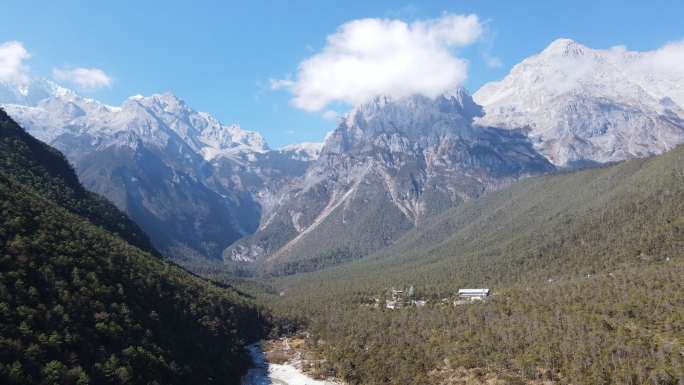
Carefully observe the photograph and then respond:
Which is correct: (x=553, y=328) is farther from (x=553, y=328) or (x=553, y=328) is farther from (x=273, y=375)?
(x=273, y=375)

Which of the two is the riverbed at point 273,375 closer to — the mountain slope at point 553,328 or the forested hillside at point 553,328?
the mountain slope at point 553,328

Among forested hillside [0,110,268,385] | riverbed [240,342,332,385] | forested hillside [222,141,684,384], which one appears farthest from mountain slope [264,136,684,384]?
forested hillside [0,110,268,385]

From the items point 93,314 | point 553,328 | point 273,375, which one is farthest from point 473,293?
point 93,314

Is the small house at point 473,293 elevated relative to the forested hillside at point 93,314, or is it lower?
lower

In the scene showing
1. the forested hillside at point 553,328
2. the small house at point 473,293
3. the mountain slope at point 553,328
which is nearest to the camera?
the forested hillside at point 553,328

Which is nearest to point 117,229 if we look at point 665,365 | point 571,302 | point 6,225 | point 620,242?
point 6,225

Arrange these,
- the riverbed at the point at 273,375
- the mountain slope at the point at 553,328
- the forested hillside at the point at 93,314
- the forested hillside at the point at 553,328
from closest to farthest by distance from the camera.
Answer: the forested hillside at the point at 93,314
the forested hillside at the point at 553,328
the mountain slope at the point at 553,328
the riverbed at the point at 273,375

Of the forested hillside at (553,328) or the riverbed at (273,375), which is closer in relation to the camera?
the forested hillside at (553,328)

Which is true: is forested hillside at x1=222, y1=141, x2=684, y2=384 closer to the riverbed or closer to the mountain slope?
the mountain slope

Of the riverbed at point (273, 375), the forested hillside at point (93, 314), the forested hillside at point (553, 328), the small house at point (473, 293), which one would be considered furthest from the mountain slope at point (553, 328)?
the forested hillside at point (93, 314)
